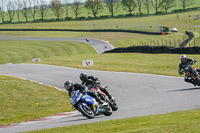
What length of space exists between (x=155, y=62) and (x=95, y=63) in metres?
6.94

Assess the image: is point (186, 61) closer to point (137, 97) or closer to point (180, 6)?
point (137, 97)

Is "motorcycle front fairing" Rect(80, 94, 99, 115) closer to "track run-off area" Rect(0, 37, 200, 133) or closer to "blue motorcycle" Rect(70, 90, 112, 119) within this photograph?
"blue motorcycle" Rect(70, 90, 112, 119)

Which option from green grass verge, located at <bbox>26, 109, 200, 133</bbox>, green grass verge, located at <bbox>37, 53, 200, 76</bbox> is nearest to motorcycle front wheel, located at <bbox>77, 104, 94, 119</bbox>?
green grass verge, located at <bbox>26, 109, 200, 133</bbox>

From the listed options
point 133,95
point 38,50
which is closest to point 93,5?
point 38,50

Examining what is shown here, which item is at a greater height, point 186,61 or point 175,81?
point 186,61

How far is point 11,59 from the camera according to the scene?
222ft

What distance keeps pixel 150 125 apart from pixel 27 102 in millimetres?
10645

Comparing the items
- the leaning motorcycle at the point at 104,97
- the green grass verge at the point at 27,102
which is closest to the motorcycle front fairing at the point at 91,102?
the leaning motorcycle at the point at 104,97

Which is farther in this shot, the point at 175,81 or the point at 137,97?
the point at 175,81

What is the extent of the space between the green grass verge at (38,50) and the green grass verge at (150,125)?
54.8 meters

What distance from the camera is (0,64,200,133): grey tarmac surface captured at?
15.2 meters

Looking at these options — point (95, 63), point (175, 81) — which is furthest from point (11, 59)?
point (175, 81)

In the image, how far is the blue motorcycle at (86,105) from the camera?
1469 cm

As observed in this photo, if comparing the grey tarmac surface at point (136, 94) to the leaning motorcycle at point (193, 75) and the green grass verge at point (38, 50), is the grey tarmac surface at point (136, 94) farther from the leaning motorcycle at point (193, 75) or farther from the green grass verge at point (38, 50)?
the green grass verge at point (38, 50)
